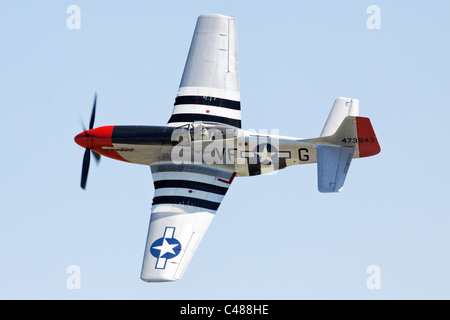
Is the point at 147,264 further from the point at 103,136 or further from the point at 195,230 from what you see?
the point at 103,136

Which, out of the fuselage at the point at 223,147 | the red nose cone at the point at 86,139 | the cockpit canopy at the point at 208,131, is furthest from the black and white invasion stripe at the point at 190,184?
the red nose cone at the point at 86,139

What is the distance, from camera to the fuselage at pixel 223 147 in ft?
103

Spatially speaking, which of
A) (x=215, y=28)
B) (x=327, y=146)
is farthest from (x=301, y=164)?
(x=215, y=28)

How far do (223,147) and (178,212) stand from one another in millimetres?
3008

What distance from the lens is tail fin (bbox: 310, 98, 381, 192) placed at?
98.3 feet

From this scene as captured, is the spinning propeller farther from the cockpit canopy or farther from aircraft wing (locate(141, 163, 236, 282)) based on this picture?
the cockpit canopy

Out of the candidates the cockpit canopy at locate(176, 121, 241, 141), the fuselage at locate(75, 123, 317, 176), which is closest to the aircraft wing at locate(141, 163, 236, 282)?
the fuselage at locate(75, 123, 317, 176)

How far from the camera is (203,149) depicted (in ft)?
103

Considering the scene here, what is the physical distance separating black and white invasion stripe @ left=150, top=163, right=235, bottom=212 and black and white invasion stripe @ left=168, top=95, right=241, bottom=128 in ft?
7.17

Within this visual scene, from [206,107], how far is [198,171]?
9.49ft

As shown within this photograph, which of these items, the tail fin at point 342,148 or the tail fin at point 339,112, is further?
the tail fin at point 339,112

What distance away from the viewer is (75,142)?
32.6 meters

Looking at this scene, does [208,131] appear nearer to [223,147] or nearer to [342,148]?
[223,147]

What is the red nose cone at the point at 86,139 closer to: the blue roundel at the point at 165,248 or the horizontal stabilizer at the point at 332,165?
the blue roundel at the point at 165,248
